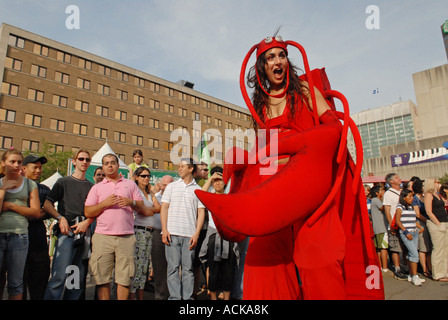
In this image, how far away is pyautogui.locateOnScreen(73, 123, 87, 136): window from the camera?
110 ft

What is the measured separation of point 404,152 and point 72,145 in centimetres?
4436

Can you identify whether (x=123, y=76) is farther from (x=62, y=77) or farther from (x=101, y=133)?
(x=101, y=133)

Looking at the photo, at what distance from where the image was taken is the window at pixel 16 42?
29656mm

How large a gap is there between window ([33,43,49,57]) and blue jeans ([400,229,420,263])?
37.7 metres

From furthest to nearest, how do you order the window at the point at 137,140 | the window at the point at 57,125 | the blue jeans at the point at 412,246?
the window at the point at 137,140, the window at the point at 57,125, the blue jeans at the point at 412,246

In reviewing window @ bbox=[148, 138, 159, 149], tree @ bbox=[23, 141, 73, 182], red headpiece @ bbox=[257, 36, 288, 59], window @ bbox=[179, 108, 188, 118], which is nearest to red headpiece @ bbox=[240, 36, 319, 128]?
red headpiece @ bbox=[257, 36, 288, 59]

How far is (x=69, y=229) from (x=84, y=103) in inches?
1405

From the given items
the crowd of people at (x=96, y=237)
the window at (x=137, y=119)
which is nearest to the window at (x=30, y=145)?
the window at (x=137, y=119)

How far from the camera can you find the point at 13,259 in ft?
Answer: 10.3

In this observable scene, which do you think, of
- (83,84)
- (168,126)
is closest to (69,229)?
(83,84)

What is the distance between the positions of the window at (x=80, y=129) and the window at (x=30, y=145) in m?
4.43

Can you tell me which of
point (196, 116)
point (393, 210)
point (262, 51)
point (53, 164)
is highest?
point (196, 116)

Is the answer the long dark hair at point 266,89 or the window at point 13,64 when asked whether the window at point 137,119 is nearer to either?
the window at point 13,64

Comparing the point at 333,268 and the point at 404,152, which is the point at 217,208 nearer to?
the point at 333,268
